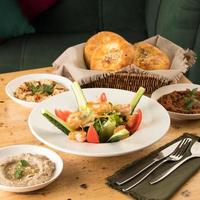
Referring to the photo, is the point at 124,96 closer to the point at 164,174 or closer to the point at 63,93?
the point at 63,93

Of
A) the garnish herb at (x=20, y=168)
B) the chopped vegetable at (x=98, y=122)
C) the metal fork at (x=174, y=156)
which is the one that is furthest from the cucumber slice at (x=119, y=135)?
the garnish herb at (x=20, y=168)

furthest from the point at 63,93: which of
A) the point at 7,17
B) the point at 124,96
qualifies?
the point at 7,17

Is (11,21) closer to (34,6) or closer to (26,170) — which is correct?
(34,6)

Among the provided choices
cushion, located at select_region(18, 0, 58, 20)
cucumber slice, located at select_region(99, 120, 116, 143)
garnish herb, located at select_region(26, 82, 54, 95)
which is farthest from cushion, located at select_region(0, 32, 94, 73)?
cucumber slice, located at select_region(99, 120, 116, 143)

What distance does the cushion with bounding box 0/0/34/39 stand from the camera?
8.16 feet

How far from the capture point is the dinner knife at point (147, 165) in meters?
1.02

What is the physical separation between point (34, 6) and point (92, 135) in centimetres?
164

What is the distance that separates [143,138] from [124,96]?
0.26 meters

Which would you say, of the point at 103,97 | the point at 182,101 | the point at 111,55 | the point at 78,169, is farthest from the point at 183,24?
the point at 78,169

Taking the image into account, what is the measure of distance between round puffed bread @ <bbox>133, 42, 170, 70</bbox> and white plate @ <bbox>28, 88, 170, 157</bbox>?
0.54ft

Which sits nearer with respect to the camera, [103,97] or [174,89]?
[103,97]

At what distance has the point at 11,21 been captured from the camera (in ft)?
8.24

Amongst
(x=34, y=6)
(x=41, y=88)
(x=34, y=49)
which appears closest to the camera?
(x=41, y=88)

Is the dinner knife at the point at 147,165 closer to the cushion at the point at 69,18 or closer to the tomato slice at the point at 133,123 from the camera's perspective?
the tomato slice at the point at 133,123
